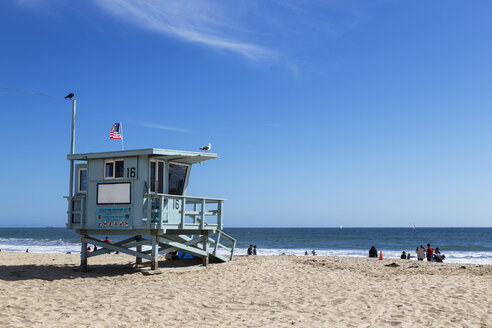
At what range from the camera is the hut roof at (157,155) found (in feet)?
49.9

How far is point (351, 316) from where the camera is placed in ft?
31.5

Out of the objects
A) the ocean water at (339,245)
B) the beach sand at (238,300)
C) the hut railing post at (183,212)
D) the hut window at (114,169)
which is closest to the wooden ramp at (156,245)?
the hut railing post at (183,212)

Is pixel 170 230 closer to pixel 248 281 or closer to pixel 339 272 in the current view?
pixel 248 281

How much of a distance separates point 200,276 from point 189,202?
3.19m

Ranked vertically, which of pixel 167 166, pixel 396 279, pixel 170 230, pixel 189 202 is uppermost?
pixel 167 166

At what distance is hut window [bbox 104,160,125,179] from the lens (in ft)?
52.0

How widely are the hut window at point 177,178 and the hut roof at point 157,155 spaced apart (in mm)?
301

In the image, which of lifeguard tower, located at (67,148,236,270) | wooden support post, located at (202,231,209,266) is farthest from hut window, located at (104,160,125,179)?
wooden support post, located at (202,231,209,266)

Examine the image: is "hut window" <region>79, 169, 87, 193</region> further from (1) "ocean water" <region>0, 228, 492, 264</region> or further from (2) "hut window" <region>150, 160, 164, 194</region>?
(1) "ocean water" <region>0, 228, 492, 264</region>

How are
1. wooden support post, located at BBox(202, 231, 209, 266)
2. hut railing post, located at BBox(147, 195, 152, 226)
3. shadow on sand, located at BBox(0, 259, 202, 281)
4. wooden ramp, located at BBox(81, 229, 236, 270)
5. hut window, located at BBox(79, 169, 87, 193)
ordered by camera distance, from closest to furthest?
shadow on sand, located at BBox(0, 259, 202, 281)
hut railing post, located at BBox(147, 195, 152, 226)
wooden ramp, located at BBox(81, 229, 236, 270)
hut window, located at BBox(79, 169, 87, 193)
wooden support post, located at BBox(202, 231, 209, 266)

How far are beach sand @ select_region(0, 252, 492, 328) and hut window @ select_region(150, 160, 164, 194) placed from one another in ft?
9.72

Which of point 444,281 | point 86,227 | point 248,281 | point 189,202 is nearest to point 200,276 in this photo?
point 248,281

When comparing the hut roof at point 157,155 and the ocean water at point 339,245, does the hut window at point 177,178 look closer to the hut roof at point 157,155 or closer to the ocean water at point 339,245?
the hut roof at point 157,155

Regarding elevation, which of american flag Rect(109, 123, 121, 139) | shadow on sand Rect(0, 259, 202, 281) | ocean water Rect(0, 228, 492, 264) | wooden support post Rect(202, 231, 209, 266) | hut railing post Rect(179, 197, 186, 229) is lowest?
ocean water Rect(0, 228, 492, 264)
